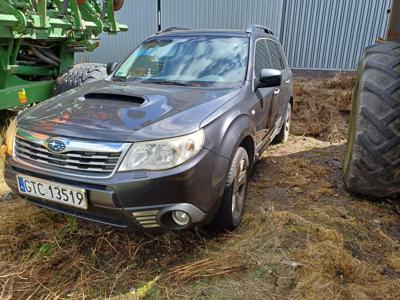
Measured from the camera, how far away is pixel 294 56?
9188 mm

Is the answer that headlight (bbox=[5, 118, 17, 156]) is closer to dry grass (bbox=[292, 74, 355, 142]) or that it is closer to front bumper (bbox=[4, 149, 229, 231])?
front bumper (bbox=[4, 149, 229, 231])

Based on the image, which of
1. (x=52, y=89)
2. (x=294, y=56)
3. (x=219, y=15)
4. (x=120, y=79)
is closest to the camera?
(x=120, y=79)

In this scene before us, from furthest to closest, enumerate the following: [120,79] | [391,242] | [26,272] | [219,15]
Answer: [219,15] < [120,79] < [391,242] < [26,272]

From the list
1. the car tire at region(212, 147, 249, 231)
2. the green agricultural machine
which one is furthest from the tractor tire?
the car tire at region(212, 147, 249, 231)

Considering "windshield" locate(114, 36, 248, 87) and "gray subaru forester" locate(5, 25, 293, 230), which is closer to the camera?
"gray subaru forester" locate(5, 25, 293, 230)

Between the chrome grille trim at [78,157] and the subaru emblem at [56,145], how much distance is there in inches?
0.8

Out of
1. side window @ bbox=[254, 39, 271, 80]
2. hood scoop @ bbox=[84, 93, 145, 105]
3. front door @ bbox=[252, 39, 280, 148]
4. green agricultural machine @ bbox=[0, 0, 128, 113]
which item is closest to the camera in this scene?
hood scoop @ bbox=[84, 93, 145, 105]

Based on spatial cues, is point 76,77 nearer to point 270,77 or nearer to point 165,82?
point 165,82

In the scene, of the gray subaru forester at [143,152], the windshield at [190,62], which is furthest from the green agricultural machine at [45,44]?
the gray subaru forester at [143,152]

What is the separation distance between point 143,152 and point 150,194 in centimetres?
25

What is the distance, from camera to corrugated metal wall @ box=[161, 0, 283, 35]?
9.23 m

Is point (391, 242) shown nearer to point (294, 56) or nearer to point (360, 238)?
point (360, 238)

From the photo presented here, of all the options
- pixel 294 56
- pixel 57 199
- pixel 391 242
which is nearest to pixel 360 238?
pixel 391 242

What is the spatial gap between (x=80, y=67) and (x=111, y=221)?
3356mm
